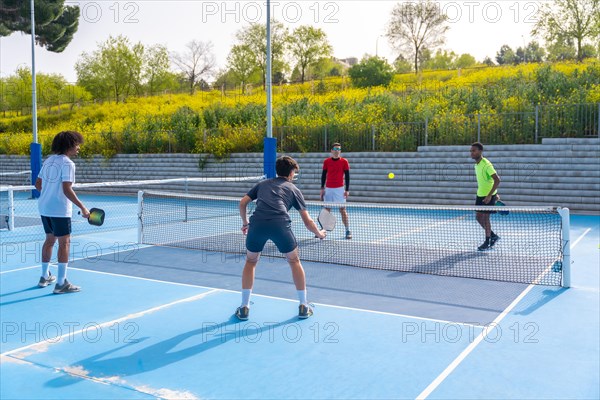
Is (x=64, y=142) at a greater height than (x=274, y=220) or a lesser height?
greater

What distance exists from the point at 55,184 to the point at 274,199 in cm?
324

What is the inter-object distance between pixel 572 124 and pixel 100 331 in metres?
17.1

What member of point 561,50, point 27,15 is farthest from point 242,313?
point 561,50

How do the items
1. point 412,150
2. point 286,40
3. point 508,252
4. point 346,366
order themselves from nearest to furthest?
point 346,366 → point 508,252 → point 412,150 → point 286,40

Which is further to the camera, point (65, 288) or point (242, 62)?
point (242, 62)

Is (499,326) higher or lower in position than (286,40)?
lower

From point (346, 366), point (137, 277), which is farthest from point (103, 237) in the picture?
point (346, 366)

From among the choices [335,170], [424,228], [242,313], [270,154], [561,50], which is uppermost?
[561,50]

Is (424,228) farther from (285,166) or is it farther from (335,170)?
(285,166)

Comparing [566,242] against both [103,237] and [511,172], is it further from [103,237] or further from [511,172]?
[511,172]

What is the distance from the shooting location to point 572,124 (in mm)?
19281

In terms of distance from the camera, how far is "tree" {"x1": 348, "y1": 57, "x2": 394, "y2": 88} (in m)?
46.5

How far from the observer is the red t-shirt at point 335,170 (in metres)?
12.6

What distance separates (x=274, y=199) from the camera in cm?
668
